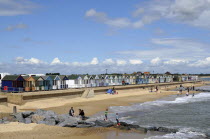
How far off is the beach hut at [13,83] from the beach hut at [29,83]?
2.32 ft

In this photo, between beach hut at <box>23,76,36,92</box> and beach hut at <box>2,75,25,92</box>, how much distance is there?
0.71 metres

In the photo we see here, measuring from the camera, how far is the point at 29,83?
43.2 meters

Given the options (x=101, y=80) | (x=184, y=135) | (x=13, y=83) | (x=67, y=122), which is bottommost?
(x=184, y=135)

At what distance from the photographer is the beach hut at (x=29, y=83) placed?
4236 cm

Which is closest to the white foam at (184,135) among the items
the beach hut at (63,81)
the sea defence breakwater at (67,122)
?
the sea defence breakwater at (67,122)

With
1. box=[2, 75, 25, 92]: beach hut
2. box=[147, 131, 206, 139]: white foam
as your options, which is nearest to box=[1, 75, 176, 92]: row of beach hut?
box=[2, 75, 25, 92]: beach hut

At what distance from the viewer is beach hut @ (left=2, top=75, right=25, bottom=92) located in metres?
41.1

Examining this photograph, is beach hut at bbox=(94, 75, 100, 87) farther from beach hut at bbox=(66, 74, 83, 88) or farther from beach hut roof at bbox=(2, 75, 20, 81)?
beach hut roof at bbox=(2, 75, 20, 81)

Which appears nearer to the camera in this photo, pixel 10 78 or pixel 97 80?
pixel 10 78

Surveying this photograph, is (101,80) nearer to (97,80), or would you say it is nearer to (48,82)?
(97,80)

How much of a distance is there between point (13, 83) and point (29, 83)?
2.81 meters

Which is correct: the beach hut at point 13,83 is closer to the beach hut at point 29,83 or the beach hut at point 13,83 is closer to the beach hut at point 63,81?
the beach hut at point 29,83

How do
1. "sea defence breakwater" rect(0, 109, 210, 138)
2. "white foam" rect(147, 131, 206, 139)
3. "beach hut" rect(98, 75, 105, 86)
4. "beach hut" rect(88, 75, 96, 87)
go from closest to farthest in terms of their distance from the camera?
"white foam" rect(147, 131, 206, 139) < "sea defence breakwater" rect(0, 109, 210, 138) < "beach hut" rect(88, 75, 96, 87) < "beach hut" rect(98, 75, 105, 86)

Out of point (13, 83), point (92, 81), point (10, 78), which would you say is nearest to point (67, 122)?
point (13, 83)
